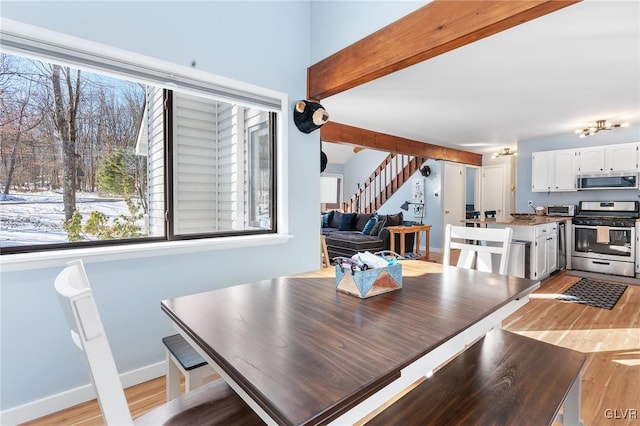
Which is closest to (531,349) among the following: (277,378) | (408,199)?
(277,378)

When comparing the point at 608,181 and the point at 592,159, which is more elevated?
the point at 592,159

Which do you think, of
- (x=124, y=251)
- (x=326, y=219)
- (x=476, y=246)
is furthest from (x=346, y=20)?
(x=326, y=219)

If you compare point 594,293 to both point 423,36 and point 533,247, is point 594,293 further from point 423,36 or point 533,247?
point 423,36

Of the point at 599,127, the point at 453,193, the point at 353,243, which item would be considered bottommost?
the point at 353,243

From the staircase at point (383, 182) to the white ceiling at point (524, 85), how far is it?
2678mm

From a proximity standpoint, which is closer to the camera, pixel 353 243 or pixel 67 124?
pixel 67 124

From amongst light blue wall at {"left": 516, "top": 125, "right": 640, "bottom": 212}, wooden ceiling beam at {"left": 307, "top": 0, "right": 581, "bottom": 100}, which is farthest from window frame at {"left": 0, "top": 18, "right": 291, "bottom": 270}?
light blue wall at {"left": 516, "top": 125, "right": 640, "bottom": 212}

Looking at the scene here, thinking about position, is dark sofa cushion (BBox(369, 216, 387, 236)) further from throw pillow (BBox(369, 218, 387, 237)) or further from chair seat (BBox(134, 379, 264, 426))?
chair seat (BBox(134, 379, 264, 426))

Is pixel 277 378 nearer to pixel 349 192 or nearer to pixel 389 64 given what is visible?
pixel 389 64

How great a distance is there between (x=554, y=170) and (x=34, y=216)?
692 centimetres

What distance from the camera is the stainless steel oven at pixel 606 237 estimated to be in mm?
4652

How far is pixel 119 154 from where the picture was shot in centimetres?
218

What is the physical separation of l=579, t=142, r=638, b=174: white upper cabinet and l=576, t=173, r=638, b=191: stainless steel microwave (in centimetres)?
8

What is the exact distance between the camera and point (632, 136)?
512 centimetres
